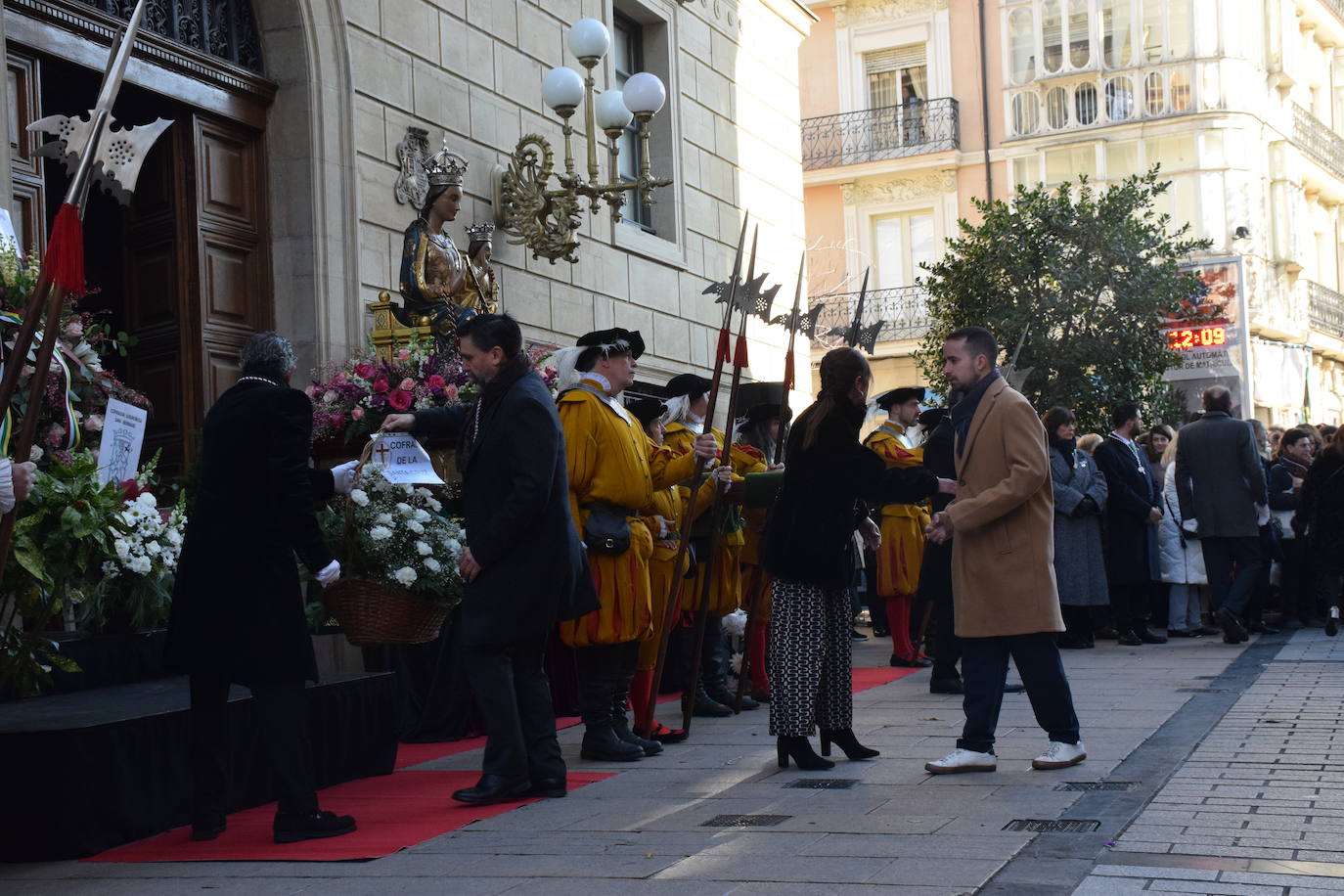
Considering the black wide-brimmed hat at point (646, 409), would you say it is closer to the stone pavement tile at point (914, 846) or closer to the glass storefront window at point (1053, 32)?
the stone pavement tile at point (914, 846)

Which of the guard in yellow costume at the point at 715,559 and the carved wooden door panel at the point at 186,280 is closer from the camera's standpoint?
the guard in yellow costume at the point at 715,559

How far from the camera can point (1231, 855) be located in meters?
4.98

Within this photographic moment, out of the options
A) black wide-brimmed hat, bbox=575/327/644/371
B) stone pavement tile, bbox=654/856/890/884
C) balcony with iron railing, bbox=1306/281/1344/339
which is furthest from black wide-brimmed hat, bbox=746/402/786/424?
balcony with iron railing, bbox=1306/281/1344/339

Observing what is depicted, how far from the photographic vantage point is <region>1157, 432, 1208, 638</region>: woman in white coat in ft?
45.7

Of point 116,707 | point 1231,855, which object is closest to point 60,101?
point 116,707

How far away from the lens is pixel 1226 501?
12984mm

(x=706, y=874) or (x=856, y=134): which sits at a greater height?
(x=856, y=134)

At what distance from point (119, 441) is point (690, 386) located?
12.0ft

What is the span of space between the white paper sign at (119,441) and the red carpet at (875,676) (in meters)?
4.87

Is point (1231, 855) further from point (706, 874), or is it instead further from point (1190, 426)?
point (1190, 426)

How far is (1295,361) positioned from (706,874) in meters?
32.8

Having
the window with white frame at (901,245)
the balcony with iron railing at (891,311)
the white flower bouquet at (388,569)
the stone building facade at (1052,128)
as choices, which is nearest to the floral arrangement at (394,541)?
the white flower bouquet at (388,569)

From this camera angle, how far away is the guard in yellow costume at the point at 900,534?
11109 mm

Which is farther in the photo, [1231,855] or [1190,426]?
[1190,426]
